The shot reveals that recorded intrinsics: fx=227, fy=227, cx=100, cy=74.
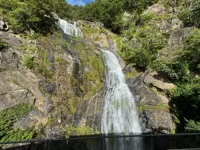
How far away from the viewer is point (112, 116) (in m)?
14.2

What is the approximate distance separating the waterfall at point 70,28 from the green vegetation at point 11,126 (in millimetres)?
12461

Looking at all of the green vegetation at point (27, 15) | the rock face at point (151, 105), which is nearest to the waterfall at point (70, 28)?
the green vegetation at point (27, 15)

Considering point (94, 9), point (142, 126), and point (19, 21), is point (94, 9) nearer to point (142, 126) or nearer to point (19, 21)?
point (19, 21)

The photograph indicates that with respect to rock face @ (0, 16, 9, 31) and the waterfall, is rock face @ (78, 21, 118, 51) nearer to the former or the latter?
the waterfall

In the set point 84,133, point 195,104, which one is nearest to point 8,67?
point 84,133

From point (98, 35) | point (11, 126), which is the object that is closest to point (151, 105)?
point (11, 126)

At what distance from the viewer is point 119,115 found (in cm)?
1433

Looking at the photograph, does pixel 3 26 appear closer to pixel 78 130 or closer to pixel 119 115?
pixel 78 130

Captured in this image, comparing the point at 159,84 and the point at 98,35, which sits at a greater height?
the point at 98,35

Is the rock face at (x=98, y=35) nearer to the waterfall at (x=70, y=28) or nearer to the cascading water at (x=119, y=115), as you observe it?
the waterfall at (x=70, y=28)

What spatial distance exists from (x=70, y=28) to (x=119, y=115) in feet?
41.4

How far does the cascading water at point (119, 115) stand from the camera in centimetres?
1352

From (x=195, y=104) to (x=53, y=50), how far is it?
9.92 m

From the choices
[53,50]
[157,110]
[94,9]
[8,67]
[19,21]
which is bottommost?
[157,110]
